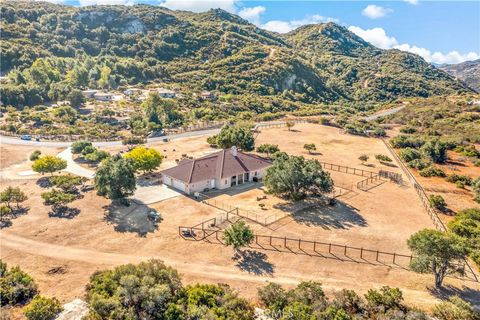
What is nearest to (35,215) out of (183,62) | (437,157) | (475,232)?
(475,232)

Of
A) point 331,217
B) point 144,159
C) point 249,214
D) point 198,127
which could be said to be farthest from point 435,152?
point 198,127

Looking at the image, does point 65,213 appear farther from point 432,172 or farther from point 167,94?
point 167,94

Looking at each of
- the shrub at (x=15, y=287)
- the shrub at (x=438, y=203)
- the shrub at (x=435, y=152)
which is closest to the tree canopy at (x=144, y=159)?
the shrub at (x=15, y=287)

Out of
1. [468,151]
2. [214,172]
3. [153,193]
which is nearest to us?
[153,193]

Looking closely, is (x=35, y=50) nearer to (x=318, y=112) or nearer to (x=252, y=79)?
(x=252, y=79)

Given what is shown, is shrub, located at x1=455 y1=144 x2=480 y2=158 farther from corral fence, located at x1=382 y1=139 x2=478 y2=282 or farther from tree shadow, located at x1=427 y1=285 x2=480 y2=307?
tree shadow, located at x1=427 y1=285 x2=480 y2=307

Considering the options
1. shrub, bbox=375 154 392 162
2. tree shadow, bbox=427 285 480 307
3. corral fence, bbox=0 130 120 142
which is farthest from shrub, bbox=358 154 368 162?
corral fence, bbox=0 130 120 142
